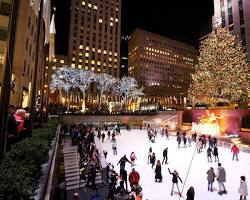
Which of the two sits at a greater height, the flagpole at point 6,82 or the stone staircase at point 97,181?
the flagpole at point 6,82

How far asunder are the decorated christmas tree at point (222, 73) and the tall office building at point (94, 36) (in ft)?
199

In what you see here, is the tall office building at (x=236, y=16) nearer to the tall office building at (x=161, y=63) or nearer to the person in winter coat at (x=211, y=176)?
the person in winter coat at (x=211, y=176)

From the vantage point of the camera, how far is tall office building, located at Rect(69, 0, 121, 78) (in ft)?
273

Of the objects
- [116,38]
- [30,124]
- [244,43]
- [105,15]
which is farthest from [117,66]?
[30,124]

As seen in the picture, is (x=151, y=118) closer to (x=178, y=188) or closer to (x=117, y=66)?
(x=178, y=188)

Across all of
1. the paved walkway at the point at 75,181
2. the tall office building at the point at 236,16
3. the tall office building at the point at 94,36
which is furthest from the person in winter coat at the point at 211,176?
the tall office building at the point at 94,36

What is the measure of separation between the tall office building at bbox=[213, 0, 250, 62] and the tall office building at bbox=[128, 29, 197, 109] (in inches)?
2263

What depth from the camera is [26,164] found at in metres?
4.51

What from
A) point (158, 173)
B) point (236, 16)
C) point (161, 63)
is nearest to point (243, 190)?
point (158, 173)

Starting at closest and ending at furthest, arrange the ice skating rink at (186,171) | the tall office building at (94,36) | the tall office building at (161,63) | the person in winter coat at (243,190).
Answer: the person in winter coat at (243,190)
the ice skating rink at (186,171)
the tall office building at (94,36)
the tall office building at (161,63)

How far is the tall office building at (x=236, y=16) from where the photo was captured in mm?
39656

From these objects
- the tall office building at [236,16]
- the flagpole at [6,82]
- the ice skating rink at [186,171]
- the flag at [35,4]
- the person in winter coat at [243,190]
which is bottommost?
the ice skating rink at [186,171]

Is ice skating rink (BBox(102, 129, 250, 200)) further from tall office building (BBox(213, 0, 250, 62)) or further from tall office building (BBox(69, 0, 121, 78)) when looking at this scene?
tall office building (BBox(69, 0, 121, 78))

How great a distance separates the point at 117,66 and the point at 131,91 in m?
27.2
